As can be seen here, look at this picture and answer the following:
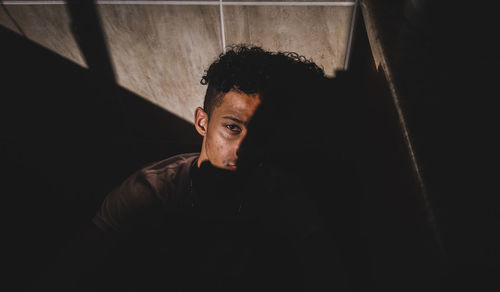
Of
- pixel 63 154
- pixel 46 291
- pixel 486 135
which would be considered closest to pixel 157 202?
pixel 46 291

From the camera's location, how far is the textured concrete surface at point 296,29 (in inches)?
60.9

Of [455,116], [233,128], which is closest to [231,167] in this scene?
[233,128]

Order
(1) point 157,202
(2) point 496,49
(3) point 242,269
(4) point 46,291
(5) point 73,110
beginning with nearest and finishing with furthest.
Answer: (2) point 496,49 < (4) point 46,291 < (1) point 157,202 < (3) point 242,269 < (5) point 73,110

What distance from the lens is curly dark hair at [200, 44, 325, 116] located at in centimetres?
124

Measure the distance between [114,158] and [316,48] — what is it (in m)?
2.86

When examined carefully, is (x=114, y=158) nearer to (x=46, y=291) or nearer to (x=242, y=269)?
(x=46, y=291)

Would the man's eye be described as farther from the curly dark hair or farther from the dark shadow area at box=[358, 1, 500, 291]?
the dark shadow area at box=[358, 1, 500, 291]

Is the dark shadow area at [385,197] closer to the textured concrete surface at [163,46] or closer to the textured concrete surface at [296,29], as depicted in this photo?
the textured concrete surface at [296,29]

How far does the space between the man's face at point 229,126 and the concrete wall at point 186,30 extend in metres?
0.79

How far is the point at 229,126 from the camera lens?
1.17 metres

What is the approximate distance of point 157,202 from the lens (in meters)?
1.40

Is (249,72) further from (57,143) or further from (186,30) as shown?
(57,143)

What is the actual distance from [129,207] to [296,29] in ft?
5.85

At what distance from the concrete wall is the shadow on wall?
31 centimetres
